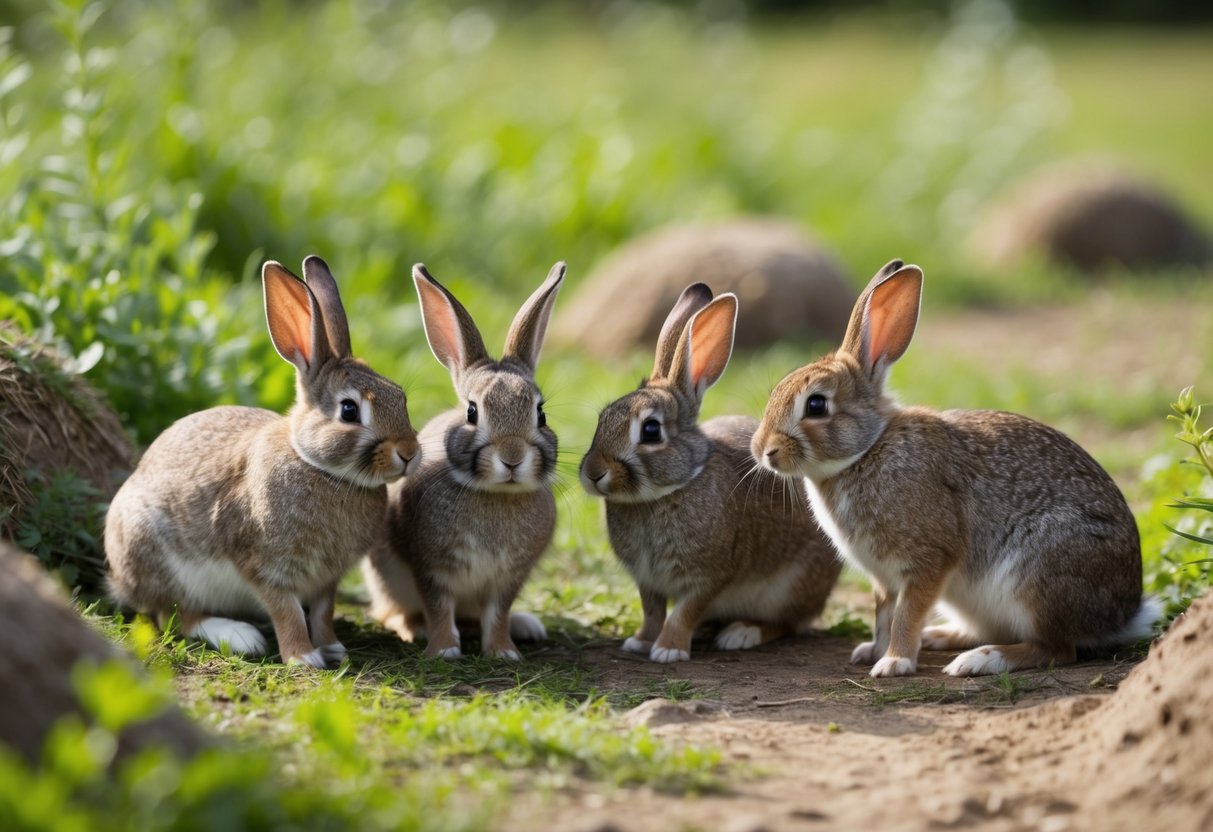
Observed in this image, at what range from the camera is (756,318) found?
1030 cm

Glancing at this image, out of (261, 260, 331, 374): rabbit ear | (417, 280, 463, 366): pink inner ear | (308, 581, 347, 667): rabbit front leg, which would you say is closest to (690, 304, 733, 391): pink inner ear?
(417, 280, 463, 366): pink inner ear

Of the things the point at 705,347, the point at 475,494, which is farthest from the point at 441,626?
the point at 705,347

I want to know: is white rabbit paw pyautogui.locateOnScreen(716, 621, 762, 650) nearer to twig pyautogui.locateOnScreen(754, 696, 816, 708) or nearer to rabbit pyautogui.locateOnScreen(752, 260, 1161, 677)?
rabbit pyautogui.locateOnScreen(752, 260, 1161, 677)

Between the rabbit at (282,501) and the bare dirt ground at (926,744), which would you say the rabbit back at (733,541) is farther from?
the rabbit at (282,501)

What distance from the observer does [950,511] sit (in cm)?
520

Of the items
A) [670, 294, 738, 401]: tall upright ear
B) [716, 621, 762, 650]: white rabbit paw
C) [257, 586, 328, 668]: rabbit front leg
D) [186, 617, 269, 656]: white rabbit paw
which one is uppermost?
[670, 294, 738, 401]: tall upright ear

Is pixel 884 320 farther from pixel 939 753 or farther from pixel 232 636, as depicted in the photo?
pixel 232 636

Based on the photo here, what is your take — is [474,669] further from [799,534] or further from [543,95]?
[543,95]

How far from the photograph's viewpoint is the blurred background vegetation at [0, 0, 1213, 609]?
22.0 ft

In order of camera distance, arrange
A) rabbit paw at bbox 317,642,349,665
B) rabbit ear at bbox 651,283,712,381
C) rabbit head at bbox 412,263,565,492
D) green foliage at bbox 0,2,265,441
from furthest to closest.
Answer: green foliage at bbox 0,2,265,441 < rabbit ear at bbox 651,283,712,381 < rabbit paw at bbox 317,642,349,665 < rabbit head at bbox 412,263,565,492

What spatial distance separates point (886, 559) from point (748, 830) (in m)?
1.92

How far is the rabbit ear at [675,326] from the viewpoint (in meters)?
5.71

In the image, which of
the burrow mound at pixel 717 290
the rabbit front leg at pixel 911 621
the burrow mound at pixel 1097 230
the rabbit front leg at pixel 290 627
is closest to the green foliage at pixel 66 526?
the rabbit front leg at pixel 290 627

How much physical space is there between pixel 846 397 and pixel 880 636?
0.92 metres
